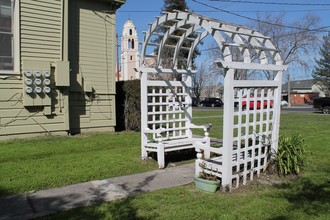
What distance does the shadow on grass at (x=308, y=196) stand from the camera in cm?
409

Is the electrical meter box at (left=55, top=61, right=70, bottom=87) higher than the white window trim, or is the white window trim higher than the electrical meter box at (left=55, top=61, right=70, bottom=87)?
the white window trim

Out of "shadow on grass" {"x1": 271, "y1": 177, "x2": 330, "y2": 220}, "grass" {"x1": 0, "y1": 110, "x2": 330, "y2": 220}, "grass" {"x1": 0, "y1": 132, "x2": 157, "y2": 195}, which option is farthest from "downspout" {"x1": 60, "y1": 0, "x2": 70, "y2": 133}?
"shadow on grass" {"x1": 271, "y1": 177, "x2": 330, "y2": 220}

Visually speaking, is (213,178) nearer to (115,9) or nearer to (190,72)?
(190,72)

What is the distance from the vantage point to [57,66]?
916cm

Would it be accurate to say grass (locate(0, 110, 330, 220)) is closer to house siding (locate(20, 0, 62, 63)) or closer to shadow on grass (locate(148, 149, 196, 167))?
shadow on grass (locate(148, 149, 196, 167))

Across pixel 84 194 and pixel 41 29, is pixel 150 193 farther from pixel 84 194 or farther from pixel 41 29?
pixel 41 29

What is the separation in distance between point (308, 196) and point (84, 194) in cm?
323

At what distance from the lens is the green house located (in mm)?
8734

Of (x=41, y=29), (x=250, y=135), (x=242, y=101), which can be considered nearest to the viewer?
(x=242, y=101)

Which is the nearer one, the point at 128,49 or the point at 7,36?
the point at 7,36

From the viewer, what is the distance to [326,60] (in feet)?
197

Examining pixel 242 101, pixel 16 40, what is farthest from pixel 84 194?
pixel 16 40

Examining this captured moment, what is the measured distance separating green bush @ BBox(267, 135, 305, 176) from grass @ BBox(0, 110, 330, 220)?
0.23 m

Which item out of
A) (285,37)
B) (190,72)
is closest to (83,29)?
(190,72)
